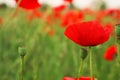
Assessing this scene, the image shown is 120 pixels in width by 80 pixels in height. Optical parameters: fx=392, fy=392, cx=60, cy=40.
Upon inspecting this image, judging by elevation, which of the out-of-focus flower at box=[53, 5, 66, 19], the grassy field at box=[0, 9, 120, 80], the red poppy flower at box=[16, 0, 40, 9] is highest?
the out-of-focus flower at box=[53, 5, 66, 19]

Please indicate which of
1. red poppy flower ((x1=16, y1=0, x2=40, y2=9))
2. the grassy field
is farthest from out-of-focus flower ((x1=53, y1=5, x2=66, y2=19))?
red poppy flower ((x1=16, y1=0, x2=40, y2=9))

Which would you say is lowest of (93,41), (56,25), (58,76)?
(58,76)

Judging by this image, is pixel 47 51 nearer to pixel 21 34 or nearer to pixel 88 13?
pixel 21 34

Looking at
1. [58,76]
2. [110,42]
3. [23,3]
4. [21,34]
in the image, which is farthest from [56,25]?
[23,3]

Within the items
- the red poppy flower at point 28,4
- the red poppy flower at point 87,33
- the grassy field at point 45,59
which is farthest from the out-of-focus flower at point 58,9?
the red poppy flower at point 87,33

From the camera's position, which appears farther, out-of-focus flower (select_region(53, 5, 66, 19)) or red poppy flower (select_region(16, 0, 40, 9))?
out-of-focus flower (select_region(53, 5, 66, 19))

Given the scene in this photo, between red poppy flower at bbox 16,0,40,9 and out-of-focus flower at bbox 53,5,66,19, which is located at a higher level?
out-of-focus flower at bbox 53,5,66,19

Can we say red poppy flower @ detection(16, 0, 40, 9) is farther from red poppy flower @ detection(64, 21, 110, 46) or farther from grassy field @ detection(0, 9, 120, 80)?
grassy field @ detection(0, 9, 120, 80)

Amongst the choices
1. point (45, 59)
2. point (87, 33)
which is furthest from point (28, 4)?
point (45, 59)
